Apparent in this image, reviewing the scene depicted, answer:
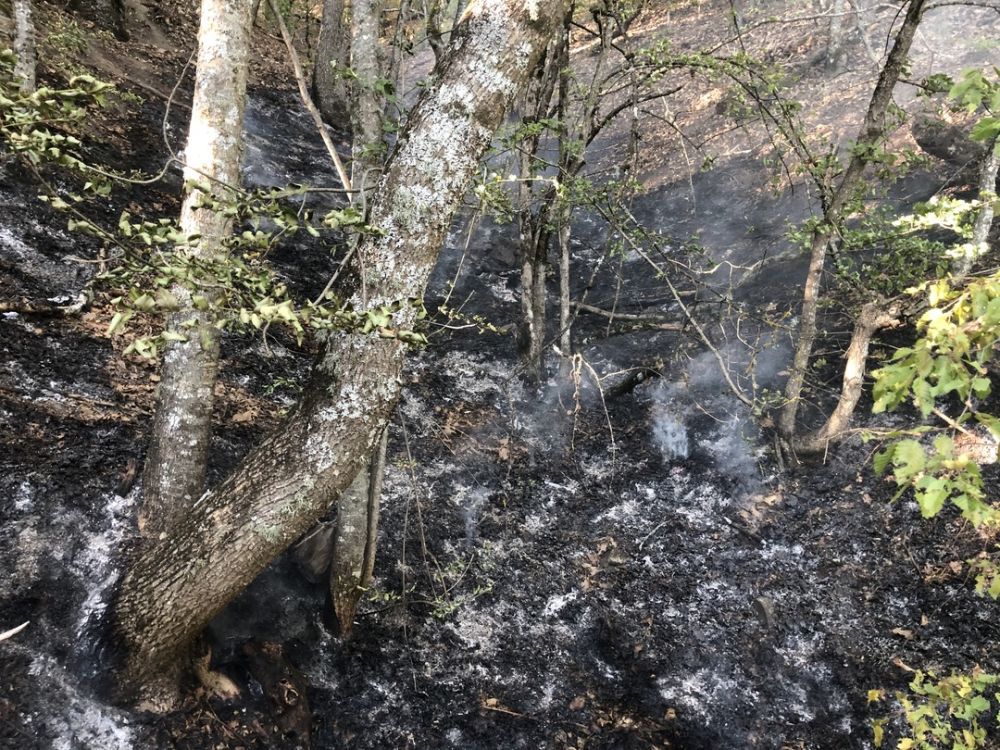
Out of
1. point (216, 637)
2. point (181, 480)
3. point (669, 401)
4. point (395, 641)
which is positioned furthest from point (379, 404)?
point (669, 401)

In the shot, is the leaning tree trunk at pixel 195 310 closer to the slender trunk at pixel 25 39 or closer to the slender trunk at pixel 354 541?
the slender trunk at pixel 354 541

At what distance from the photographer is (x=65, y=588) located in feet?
11.1

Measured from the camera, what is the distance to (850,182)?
210 inches

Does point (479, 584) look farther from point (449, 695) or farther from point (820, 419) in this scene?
point (820, 419)

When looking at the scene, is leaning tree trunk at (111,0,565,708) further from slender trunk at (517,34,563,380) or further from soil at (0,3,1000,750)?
slender trunk at (517,34,563,380)

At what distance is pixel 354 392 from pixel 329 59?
36.1 feet

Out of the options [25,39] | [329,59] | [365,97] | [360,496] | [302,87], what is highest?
[329,59]

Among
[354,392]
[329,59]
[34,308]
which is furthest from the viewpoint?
[329,59]

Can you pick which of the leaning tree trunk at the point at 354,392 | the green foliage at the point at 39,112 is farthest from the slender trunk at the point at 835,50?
the green foliage at the point at 39,112

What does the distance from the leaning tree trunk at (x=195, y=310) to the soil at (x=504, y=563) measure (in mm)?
589

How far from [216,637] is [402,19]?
17.7 ft

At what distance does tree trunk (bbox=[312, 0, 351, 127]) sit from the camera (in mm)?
11406

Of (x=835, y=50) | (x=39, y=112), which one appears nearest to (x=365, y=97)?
(x=39, y=112)

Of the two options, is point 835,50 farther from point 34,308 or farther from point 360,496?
point 34,308
